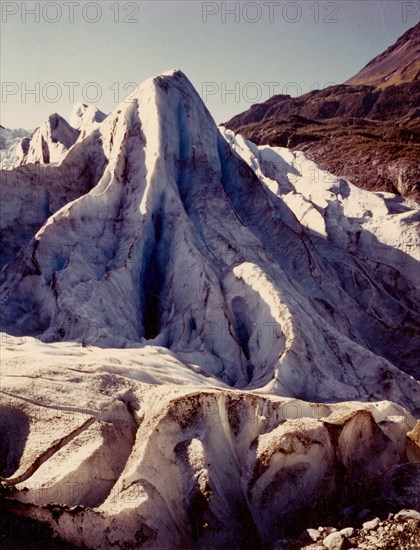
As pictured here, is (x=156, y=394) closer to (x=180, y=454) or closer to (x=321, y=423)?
(x=180, y=454)

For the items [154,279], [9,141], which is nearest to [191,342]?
[154,279]

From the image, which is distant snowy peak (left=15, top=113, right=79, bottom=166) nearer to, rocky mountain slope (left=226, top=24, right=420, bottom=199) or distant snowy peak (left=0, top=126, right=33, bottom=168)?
distant snowy peak (left=0, top=126, right=33, bottom=168)

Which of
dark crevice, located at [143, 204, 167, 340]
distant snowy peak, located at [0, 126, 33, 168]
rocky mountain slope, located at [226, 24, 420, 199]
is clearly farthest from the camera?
rocky mountain slope, located at [226, 24, 420, 199]

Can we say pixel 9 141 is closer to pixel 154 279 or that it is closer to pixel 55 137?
pixel 55 137

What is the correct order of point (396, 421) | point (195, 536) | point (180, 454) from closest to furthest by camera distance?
1. point (195, 536)
2. point (180, 454)
3. point (396, 421)

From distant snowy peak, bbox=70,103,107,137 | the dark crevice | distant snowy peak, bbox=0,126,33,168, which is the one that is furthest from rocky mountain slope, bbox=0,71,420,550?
distant snowy peak, bbox=0,126,33,168

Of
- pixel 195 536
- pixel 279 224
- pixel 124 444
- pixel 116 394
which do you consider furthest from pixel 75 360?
pixel 279 224

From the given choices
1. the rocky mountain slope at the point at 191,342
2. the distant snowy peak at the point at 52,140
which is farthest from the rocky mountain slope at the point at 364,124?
the distant snowy peak at the point at 52,140
